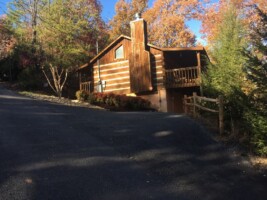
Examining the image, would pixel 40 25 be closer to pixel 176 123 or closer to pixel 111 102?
pixel 111 102

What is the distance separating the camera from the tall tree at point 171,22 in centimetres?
3681

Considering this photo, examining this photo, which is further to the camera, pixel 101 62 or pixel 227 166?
pixel 101 62

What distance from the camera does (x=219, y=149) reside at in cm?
908

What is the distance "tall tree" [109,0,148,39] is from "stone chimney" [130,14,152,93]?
15.8 meters

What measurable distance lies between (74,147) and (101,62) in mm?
17047

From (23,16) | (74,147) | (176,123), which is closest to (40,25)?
(23,16)

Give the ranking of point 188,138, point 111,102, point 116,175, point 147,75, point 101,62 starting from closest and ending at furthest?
point 116,175 < point 188,138 < point 111,102 < point 147,75 < point 101,62

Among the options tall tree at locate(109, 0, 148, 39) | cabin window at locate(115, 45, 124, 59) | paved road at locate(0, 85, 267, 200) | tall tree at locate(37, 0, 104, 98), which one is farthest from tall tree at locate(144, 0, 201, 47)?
paved road at locate(0, 85, 267, 200)

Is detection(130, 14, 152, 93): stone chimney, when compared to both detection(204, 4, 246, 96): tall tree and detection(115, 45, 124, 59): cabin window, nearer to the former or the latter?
detection(115, 45, 124, 59): cabin window

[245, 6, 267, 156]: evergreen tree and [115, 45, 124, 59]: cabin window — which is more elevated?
[115, 45, 124, 59]: cabin window

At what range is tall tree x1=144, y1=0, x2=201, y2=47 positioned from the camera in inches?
1449

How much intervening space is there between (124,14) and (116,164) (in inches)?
1386

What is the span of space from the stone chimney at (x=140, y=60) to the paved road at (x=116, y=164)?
37.1ft

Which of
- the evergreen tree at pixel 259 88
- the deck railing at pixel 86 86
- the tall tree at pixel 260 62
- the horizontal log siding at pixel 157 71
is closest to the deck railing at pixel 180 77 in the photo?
the horizontal log siding at pixel 157 71
